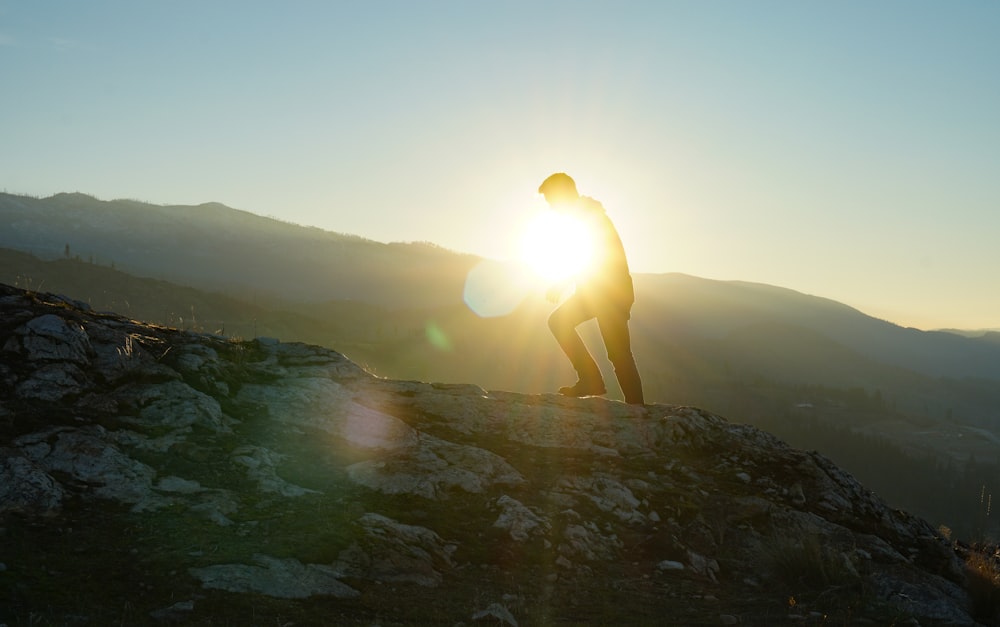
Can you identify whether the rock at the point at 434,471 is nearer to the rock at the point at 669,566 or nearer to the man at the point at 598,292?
the rock at the point at 669,566

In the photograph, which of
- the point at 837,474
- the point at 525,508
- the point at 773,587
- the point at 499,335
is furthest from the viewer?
the point at 499,335

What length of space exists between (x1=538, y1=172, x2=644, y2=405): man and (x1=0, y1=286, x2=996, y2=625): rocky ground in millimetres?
883

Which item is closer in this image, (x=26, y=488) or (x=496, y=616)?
(x=496, y=616)

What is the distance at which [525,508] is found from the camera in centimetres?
838

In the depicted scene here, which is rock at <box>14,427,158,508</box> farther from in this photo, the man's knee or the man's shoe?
the man's shoe

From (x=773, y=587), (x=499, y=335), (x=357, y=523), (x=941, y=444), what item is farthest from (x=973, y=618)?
(x=941, y=444)

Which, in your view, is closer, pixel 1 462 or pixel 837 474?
pixel 1 462

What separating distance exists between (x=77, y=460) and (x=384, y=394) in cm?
463

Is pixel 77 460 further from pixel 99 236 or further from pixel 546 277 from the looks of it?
pixel 99 236

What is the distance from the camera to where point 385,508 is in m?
7.90

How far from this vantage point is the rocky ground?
20.0 feet

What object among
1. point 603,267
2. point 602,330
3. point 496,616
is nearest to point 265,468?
point 496,616

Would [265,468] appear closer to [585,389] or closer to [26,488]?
[26,488]

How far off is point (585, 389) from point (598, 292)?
5.65 feet
